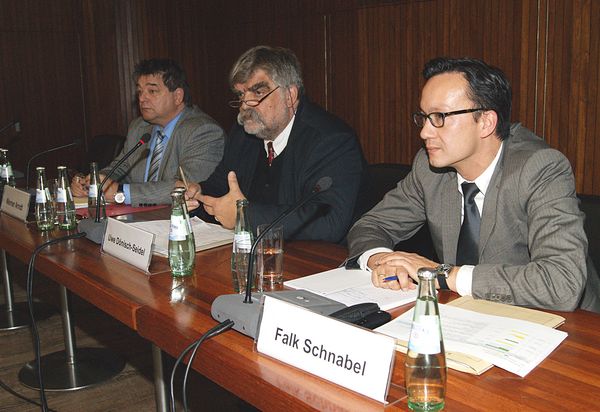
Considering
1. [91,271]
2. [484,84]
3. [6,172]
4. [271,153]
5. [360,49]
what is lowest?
[91,271]

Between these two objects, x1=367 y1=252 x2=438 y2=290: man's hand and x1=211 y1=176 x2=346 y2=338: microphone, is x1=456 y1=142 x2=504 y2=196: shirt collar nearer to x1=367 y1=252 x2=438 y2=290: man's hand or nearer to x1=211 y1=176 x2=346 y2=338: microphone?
x1=367 y1=252 x2=438 y2=290: man's hand

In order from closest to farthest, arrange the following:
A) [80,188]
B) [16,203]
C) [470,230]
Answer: [470,230]
[16,203]
[80,188]

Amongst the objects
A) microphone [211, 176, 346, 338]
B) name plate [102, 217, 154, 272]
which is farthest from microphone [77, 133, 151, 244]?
microphone [211, 176, 346, 338]

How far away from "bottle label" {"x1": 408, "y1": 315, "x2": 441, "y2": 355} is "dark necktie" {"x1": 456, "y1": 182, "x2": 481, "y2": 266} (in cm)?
100

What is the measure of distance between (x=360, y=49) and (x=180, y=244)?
120 inches

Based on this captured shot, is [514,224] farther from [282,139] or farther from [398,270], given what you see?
[282,139]

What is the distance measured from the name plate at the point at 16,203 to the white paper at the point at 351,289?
1475 millimetres

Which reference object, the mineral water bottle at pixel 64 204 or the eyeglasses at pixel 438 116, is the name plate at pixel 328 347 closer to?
the eyeglasses at pixel 438 116

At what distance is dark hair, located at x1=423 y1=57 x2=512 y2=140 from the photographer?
1.96 metres

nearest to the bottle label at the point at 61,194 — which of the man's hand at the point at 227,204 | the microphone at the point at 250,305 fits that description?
the man's hand at the point at 227,204

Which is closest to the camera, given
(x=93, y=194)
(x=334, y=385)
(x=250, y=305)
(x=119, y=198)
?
(x=334, y=385)

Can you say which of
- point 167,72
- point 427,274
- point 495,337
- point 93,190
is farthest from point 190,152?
point 427,274

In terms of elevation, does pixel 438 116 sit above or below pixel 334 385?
above

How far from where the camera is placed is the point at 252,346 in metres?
1.41
